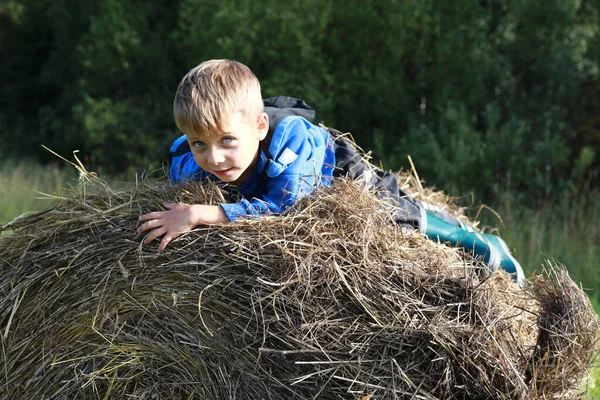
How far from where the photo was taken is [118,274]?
10.4 ft

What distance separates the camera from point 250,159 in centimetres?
335

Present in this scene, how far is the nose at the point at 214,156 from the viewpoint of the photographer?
320cm

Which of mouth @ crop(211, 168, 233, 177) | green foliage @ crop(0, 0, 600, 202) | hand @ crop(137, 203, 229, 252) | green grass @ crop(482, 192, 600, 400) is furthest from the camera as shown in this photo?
green foliage @ crop(0, 0, 600, 202)

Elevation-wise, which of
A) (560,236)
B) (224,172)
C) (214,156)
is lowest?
(560,236)

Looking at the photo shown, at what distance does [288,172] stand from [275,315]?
2.51ft

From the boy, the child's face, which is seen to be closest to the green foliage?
the boy

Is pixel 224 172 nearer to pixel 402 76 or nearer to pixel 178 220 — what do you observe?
pixel 178 220

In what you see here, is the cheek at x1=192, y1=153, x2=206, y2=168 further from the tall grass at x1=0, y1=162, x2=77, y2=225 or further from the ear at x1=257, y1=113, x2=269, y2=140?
the tall grass at x1=0, y1=162, x2=77, y2=225

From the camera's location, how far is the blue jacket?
3256 mm

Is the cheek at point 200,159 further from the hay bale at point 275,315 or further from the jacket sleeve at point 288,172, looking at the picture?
the jacket sleeve at point 288,172

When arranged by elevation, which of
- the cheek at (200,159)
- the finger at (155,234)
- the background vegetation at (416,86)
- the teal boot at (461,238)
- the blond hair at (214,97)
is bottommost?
the background vegetation at (416,86)

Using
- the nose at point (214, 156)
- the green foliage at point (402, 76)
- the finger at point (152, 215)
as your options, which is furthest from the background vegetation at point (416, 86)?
the finger at point (152, 215)

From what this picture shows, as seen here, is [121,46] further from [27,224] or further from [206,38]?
[27,224]

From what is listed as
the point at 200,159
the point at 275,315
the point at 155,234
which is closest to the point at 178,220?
the point at 155,234
